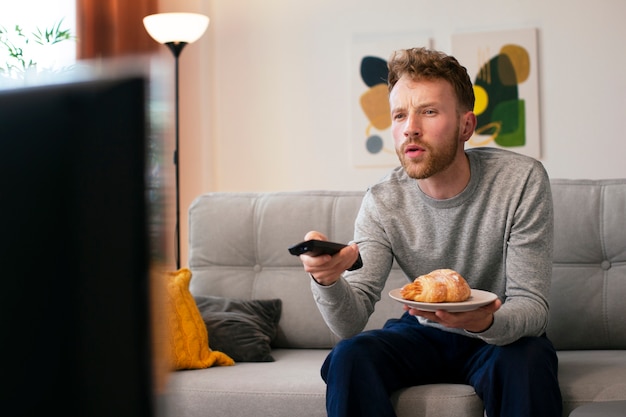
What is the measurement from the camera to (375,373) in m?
1.86

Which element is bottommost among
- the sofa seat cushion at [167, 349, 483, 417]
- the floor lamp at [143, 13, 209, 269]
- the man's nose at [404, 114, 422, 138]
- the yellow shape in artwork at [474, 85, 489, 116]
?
the sofa seat cushion at [167, 349, 483, 417]


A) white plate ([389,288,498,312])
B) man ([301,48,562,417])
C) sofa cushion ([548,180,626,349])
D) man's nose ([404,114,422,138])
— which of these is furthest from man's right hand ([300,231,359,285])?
sofa cushion ([548,180,626,349])

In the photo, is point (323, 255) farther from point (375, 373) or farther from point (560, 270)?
point (560, 270)

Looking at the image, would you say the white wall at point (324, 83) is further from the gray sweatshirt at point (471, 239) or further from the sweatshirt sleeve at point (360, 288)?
the sweatshirt sleeve at point (360, 288)

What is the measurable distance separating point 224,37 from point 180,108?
18.7 inches

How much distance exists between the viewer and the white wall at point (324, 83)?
13.6 feet

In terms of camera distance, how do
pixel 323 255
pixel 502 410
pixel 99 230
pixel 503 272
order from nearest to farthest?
pixel 99 230, pixel 323 255, pixel 502 410, pixel 503 272

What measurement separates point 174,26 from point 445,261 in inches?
92.3

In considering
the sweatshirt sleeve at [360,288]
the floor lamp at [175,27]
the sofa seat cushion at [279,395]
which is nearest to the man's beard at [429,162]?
the sweatshirt sleeve at [360,288]

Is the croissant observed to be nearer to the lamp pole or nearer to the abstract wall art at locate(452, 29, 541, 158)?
the lamp pole

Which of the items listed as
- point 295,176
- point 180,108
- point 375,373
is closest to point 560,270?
point 375,373

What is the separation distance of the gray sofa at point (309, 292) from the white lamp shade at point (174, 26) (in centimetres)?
144

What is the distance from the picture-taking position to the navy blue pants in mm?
1802

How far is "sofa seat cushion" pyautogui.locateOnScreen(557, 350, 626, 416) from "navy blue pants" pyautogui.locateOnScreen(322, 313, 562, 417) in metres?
0.12
